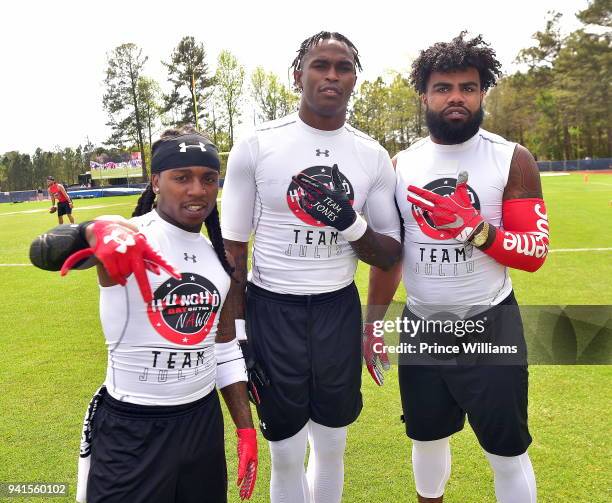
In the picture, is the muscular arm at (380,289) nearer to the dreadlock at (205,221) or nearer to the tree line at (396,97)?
the dreadlock at (205,221)

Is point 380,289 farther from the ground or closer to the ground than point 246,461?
farther from the ground

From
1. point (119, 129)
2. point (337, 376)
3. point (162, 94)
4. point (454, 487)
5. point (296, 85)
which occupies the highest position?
point (162, 94)

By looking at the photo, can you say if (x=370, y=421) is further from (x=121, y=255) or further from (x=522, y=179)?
(x=121, y=255)

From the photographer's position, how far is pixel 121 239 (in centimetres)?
183

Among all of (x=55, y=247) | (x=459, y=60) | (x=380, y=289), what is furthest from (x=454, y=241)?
(x=55, y=247)

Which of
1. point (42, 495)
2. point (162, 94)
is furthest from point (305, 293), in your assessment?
point (162, 94)

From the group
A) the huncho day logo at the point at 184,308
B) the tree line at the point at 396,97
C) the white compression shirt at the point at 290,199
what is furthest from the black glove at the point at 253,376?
the tree line at the point at 396,97

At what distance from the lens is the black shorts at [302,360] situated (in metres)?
2.71

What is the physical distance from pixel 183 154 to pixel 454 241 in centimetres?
151

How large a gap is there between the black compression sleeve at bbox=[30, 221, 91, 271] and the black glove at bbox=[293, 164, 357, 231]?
3.51 ft

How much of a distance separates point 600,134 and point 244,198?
7131 cm

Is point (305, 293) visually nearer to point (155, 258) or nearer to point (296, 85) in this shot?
point (155, 258)

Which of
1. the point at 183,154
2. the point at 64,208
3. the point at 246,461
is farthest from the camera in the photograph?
the point at 64,208

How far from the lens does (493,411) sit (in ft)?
8.84
